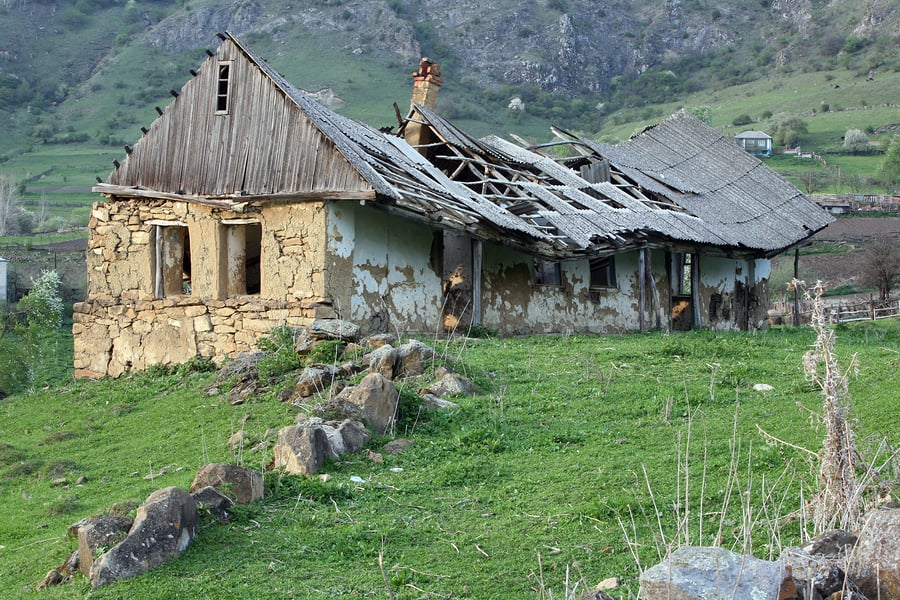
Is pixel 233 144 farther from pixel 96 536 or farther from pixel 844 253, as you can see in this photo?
pixel 844 253

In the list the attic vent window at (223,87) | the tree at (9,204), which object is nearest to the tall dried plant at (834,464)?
the attic vent window at (223,87)

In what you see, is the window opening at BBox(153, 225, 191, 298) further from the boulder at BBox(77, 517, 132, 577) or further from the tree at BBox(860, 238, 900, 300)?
the tree at BBox(860, 238, 900, 300)

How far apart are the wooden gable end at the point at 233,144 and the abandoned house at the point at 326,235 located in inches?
1.0

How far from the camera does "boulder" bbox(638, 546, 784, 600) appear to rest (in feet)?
18.0

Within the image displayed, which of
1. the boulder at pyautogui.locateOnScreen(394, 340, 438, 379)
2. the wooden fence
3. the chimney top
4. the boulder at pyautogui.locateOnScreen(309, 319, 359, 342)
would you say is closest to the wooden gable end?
the boulder at pyautogui.locateOnScreen(309, 319, 359, 342)

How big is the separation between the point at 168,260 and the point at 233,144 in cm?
231

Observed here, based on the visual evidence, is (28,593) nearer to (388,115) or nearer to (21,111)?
(388,115)

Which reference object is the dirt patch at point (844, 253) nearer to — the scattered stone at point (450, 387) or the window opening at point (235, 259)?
the window opening at point (235, 259)

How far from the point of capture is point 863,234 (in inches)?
2067

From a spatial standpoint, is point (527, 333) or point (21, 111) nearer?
point (527, 333)

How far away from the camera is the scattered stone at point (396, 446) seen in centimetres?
1017

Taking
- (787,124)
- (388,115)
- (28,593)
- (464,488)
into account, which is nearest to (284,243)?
(464,488)

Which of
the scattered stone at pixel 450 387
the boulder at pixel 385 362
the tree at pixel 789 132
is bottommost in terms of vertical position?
the scattered stone at pixel 450 387

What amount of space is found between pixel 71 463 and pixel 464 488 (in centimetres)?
500
